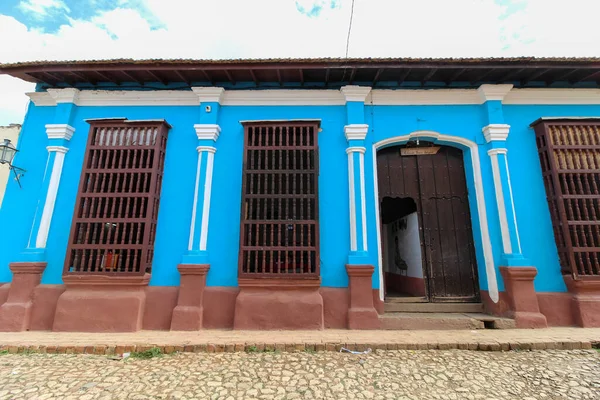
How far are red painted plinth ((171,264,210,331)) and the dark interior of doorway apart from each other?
3.70 metres

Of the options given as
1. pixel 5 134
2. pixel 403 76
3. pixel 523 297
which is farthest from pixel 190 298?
pixel 5 134

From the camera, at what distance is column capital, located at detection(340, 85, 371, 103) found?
5.09 metres

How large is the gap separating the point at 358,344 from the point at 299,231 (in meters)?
1.89


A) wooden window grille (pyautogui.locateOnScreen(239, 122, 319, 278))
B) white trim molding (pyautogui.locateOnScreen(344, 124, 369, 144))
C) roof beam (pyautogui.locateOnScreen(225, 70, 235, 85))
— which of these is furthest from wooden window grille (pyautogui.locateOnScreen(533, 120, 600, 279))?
roof beam (pyautogui.locateOnScreen(225, 70, 235, 85))

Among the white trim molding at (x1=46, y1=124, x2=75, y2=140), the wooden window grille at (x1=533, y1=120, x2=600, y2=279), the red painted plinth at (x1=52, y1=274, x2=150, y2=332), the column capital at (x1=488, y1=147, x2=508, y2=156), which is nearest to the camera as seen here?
the red painted plinth at (x1=52, y1=274, x2=150, y2=332)

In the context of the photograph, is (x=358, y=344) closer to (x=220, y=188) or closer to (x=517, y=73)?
(x=220, y=188)

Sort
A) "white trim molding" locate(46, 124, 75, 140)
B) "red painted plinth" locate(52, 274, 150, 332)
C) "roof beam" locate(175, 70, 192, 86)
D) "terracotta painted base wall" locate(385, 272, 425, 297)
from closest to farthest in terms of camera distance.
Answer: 1. "red painted plinth" locate(52, 274, 150, 332)
2. "white trim molding" locate(46, 124, 75, 140)
3. "roof beam" locate(175, 70, 192, 86)
4. "terracotta painted base wall" locate(385, 272, 425, 297)

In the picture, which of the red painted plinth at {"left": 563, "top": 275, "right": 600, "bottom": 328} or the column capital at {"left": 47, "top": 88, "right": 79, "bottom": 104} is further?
the column capital at {"left": 47, "top": 88, "right": 79, "bottom": 104}

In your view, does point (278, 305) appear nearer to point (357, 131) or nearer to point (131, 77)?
point (357, 131)

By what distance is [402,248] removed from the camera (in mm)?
7266

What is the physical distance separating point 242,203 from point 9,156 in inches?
168

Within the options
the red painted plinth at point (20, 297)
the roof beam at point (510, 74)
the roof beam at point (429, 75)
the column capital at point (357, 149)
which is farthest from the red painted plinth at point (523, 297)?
the red painted plinth at point (20, 297)

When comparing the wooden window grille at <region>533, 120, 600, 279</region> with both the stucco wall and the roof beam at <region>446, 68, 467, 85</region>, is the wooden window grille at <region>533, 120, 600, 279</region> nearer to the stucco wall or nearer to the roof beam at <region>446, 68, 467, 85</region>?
the roof beam at <region>446, 68, 467, 85</region>

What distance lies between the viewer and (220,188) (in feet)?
16.1
